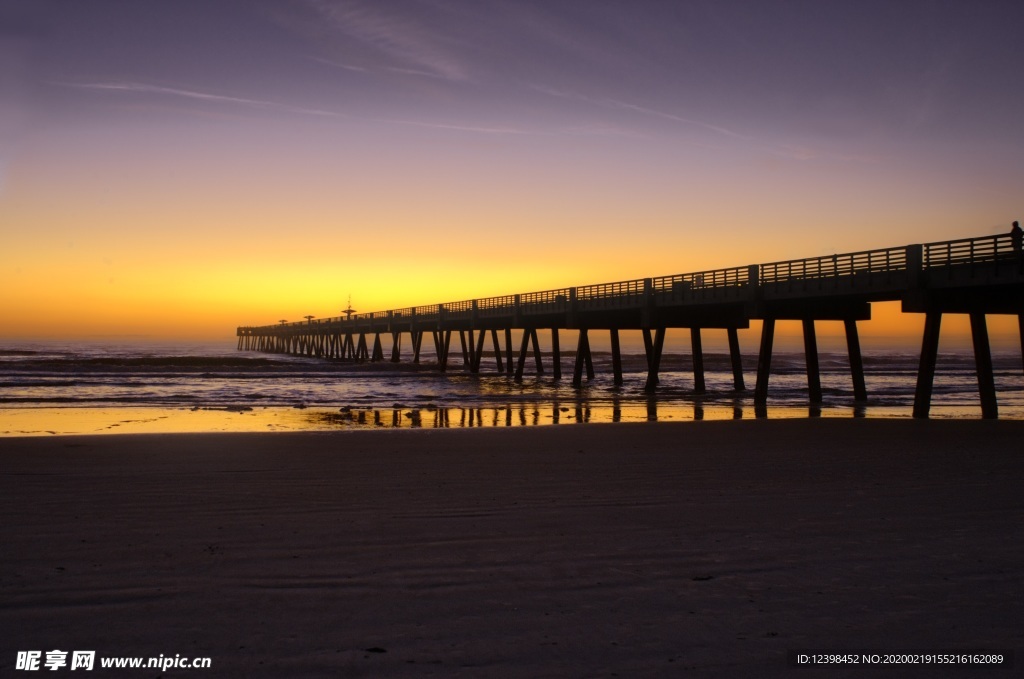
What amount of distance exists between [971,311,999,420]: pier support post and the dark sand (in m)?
9.29

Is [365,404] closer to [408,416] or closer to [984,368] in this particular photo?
[408,416]

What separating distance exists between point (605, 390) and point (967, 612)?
28.7 m

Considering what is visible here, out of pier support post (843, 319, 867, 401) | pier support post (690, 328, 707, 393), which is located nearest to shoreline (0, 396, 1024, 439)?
pier support post (843, 319, 867, 401)

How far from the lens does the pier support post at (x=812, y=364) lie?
2378 cm

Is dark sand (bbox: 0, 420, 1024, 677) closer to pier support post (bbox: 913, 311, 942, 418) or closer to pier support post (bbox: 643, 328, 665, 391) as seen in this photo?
pier support post (bbox: 913, 311, 942, 418)

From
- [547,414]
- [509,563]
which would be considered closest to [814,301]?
[547,414]

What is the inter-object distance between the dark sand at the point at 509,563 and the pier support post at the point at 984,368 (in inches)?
366

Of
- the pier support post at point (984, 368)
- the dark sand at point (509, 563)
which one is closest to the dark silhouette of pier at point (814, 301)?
the pier support post at point (984, 368)

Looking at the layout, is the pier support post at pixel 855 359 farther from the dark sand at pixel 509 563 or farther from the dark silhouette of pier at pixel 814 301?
the dark sand at pixel 509 563

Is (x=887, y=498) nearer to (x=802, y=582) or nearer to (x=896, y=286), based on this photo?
(x=802, y=582)

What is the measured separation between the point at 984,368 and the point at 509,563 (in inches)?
645

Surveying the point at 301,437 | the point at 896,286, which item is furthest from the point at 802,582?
the point at 896,286

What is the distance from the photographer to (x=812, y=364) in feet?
79.5

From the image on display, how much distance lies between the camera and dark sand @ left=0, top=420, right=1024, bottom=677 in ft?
12.1
